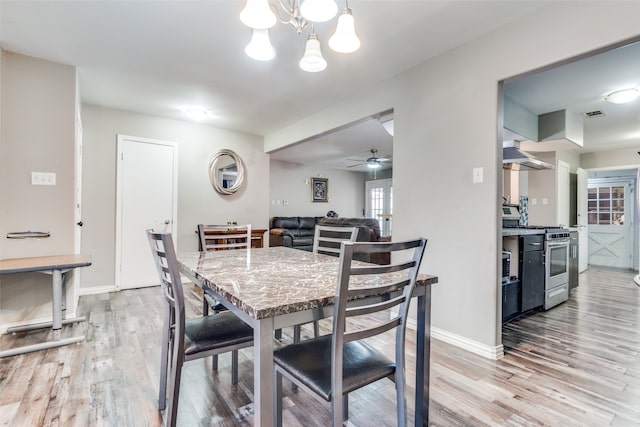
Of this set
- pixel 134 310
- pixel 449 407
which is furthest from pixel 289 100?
pixel 449 407

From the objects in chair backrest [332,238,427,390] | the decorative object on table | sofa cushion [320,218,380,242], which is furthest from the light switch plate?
the decorative object on table

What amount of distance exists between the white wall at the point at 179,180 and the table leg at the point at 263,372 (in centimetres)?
A: 392

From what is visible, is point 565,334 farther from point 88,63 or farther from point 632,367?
point 88,63

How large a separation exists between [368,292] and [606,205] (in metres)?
7.78

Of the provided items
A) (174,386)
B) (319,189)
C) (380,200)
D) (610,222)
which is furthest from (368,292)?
(380,200)

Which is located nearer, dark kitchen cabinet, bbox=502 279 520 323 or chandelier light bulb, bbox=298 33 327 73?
chandelier light bulb, bbox=298 33 327 73

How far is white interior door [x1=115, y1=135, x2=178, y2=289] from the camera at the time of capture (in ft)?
13.1

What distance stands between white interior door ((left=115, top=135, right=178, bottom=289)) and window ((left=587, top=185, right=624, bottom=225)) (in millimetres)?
8078

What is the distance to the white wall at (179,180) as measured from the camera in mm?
3832

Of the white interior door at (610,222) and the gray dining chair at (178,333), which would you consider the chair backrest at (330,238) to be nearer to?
the gray dining chair at (178,333)

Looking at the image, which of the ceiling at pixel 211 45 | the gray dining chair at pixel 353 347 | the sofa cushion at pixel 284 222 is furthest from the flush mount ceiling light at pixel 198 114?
the gray dining chair at pixel 353 347

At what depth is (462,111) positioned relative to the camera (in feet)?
7.90

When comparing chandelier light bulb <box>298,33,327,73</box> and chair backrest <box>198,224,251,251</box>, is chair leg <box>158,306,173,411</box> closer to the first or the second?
chair backrest <box>198,224,251,251</box>

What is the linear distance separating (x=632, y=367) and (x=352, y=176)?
7.66 metres
